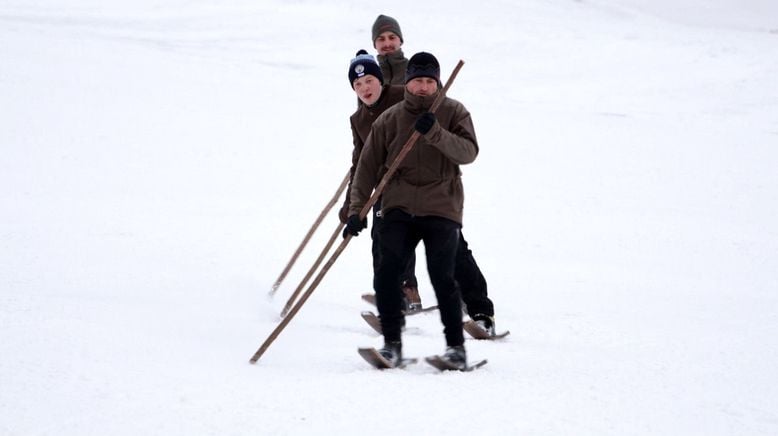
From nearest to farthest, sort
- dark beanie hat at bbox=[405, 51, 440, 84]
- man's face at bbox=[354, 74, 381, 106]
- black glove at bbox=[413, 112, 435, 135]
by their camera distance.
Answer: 1. black glove at bbox=[413, 112, 435, 135]
2. dark beanie hat at bbox=[405, 51, 440, 84]
3. man's face at bbox=[354, 74, 381, 106]

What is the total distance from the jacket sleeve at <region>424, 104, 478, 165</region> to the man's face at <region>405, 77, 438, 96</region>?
0.15 metres

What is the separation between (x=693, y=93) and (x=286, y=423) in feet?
45.1

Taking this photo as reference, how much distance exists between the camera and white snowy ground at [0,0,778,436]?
10.4 ft

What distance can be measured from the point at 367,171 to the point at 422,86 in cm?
50

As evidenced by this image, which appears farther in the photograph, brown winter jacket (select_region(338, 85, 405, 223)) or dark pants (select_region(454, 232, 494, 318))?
dark pants (select_region(454, 232, 494, 318))

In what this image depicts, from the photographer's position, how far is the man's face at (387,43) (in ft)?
16.6

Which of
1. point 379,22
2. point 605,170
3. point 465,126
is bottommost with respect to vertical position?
point 605,170

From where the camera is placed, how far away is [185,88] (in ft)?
41.9

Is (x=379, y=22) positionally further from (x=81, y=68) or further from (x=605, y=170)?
(x=81, y=68)

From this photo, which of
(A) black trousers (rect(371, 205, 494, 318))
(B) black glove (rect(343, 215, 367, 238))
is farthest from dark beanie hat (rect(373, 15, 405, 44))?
(B) black glove (rect(343, 215, 367, 238))

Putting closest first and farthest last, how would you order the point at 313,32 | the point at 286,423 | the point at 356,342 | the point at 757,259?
1. the point at 286,423
2. the point at 356,342
3. the point at 757,259
4. the point at 313,32

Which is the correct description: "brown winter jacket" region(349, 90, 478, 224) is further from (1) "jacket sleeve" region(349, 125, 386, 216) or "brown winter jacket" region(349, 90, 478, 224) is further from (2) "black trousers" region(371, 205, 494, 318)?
(2) "black trousers" region(371, 205, 494, 318)

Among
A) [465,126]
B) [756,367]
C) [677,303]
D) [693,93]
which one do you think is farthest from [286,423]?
[693,93]

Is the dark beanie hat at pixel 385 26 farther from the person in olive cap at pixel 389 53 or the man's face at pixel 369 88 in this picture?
the man's face at pixel 369 88
